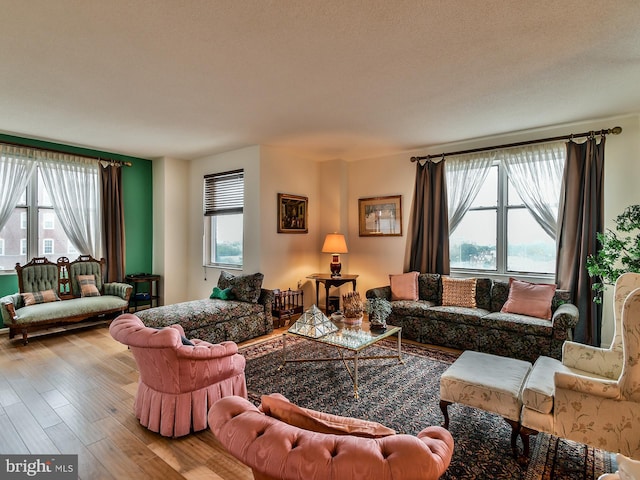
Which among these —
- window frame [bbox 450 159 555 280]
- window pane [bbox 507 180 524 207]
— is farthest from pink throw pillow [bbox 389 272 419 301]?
window pane [bbox 507 180 524 207]

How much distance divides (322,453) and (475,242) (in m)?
4.80

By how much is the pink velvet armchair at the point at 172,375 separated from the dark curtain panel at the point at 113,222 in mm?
3802

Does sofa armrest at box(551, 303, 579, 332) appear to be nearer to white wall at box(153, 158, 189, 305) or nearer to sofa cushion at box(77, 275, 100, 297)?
white wall at box(153, 158, 189, 305)

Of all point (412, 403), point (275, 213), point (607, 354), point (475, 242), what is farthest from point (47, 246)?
point (607, 354)

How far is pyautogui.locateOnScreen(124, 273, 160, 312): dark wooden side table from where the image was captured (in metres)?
5.84

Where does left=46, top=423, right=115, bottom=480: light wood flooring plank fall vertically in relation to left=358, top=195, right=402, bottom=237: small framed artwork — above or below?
below

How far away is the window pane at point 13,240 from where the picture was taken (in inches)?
191

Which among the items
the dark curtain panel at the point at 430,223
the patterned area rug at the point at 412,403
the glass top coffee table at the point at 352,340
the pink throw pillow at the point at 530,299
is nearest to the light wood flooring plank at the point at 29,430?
the patterned area rug at the point at 412,403

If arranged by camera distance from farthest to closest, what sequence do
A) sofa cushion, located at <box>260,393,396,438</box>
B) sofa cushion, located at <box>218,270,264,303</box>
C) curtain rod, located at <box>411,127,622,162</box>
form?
sofa cushion, located at <box>218,270,264,303</box> → curtain rod, located at <box>411,127,622,162</box> → sofa cushion, located at <box>260,393,396,438</box>

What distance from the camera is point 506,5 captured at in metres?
2.05

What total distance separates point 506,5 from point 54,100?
408 cm

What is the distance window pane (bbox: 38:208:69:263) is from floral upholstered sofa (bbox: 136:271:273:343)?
2315 millimetres

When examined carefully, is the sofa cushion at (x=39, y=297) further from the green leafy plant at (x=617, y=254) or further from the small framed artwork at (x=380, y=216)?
the green leafy plant at (x=617, y=254)

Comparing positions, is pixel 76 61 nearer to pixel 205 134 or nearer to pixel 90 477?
pixel 205 134
